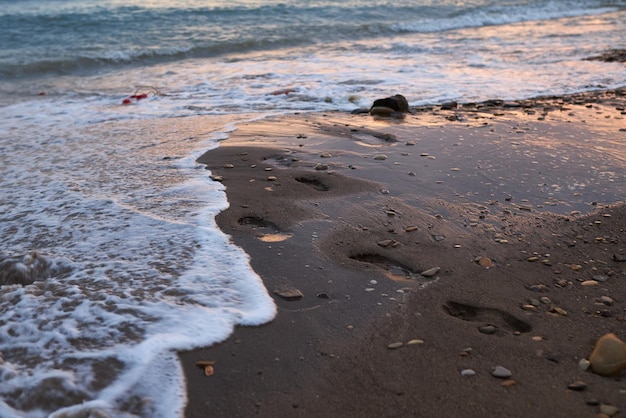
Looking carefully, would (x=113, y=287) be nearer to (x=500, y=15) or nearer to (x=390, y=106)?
(x=390, y=106)

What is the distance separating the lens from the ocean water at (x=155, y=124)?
94.0 inches

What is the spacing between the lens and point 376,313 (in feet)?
8.52

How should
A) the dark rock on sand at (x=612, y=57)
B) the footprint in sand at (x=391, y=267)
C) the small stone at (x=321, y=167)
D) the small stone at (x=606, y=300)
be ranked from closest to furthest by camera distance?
the small stone at (x=606, y=300)
the footprint in sand at (x=391, y=267)
the small stone at (x=321, y=167)
the dark rock on sand at (x=612, y=57)

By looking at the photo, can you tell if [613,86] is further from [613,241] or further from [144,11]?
[144,11]

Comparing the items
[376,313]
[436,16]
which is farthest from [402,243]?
[436,16]

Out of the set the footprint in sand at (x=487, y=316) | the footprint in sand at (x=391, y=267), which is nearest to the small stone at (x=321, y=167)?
the footprint in sand at (x=391, y=267)

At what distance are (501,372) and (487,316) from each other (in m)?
0.44

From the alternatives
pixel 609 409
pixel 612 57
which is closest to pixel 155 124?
pixel 609 409

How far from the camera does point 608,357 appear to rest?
221 cm

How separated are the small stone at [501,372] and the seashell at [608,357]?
33 cm

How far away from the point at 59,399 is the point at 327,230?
1.73m

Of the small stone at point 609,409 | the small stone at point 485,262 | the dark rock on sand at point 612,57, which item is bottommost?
the small stone at point 609,409

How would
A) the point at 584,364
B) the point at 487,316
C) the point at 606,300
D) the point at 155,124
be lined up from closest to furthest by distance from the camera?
the point at 584,364 < the point at 487,316 < the point at 606,300 < the point at 155,124

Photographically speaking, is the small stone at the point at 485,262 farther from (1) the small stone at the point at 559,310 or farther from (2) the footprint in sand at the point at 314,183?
(2) the footprint in sand at the point at 314,183
